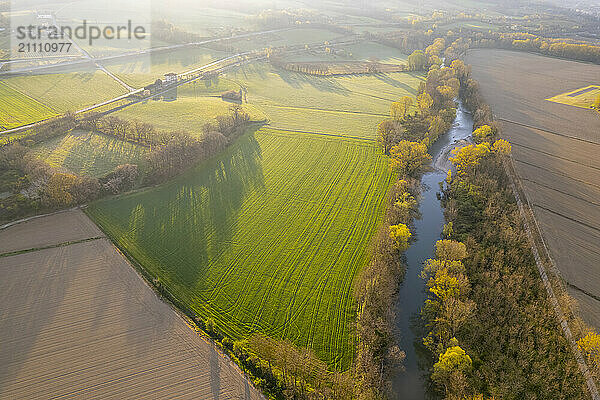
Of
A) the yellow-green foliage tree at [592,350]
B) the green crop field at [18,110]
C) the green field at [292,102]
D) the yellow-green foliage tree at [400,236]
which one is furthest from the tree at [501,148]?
the green crop field at [18,110]

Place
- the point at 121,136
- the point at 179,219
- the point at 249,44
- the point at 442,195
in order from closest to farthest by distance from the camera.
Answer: the point at 179,219 < the point at 442,195 < the point at 121,136 < the point at 249,44

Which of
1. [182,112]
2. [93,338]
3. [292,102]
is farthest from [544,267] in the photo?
[182,112]

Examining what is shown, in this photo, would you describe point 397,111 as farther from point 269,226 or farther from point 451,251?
point 451,251

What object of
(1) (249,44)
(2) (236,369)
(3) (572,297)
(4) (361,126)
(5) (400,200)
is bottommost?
(2) (236,369)

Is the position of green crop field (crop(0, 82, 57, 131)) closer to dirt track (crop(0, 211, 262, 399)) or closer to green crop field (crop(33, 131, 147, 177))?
green crop field (crop(33, 131, 147, 177))

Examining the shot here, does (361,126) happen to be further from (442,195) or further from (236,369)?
(236,369)

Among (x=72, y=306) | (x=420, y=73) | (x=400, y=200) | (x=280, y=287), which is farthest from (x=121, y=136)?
(x=420, y=73)

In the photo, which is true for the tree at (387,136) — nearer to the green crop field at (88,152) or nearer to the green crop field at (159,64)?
the green crop field at (88,152)
